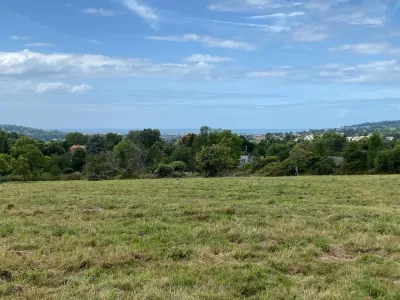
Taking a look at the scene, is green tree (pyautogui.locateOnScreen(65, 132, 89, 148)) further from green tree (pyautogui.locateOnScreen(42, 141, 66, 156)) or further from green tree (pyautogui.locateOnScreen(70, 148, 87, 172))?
green tree (pyautogui.locateOnScreen(70, 148, 87, 172))

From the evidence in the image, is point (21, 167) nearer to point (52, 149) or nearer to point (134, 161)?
point (134, 161)

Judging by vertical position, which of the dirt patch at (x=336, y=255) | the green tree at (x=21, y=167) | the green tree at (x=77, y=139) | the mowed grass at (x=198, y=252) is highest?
the green tree at (x=77, y=139)

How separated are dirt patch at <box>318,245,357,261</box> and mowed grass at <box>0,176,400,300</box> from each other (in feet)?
0.07

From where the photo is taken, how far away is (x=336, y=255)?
7.83m

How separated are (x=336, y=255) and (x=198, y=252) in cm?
277

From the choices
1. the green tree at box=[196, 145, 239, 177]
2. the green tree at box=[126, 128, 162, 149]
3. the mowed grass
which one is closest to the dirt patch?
the mowed grass

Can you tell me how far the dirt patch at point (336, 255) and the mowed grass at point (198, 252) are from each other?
2 cm

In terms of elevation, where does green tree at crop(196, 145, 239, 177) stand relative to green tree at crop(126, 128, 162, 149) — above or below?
below

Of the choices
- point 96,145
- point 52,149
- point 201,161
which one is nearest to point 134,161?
point 201,161

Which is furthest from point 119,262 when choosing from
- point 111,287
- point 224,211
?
point 224,211

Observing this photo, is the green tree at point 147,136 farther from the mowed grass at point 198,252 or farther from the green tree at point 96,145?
the mowed grass at point 198,252

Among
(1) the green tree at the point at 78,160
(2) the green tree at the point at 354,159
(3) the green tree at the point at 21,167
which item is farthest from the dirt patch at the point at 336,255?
(1) the green tree at the point at 78,160

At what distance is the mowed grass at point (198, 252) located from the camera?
5.76m

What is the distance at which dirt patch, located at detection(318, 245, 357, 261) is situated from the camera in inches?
298
